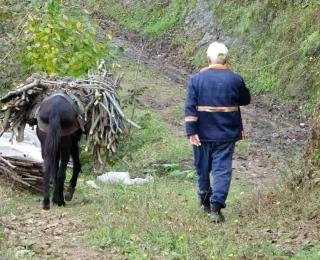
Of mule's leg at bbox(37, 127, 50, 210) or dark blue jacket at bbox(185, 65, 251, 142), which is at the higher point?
dark blue jacket at bbox(185, 65, 251, 142)

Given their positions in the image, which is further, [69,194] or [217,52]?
[69,194]

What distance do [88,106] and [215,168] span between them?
224 cm

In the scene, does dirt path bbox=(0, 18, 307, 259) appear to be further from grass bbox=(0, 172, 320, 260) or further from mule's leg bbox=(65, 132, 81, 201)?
mule's leg bbox=(65, 132, 81, 201)

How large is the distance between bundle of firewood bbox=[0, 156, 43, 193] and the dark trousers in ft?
7.78

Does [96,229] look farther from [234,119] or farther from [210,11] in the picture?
[210,11]

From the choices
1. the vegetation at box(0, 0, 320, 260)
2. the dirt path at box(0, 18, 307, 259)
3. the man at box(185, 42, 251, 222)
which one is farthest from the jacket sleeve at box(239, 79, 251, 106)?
the dirt path at box(0, 18, 307, 259)

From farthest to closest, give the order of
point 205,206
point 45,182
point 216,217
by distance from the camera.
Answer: point 45,182
point 205,206
point 216,217

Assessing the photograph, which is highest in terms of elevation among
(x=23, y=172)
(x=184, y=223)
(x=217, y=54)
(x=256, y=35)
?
(x=217, y=54)

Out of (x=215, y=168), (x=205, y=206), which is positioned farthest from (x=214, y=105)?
(x=205, y=206)

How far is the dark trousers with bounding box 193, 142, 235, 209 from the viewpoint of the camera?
7.66 m

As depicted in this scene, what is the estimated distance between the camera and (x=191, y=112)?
25.2 ft

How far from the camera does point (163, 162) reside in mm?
13141

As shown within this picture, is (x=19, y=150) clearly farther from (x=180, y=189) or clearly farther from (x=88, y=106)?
(x=180, y=189)

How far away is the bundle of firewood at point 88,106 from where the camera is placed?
352 inches
